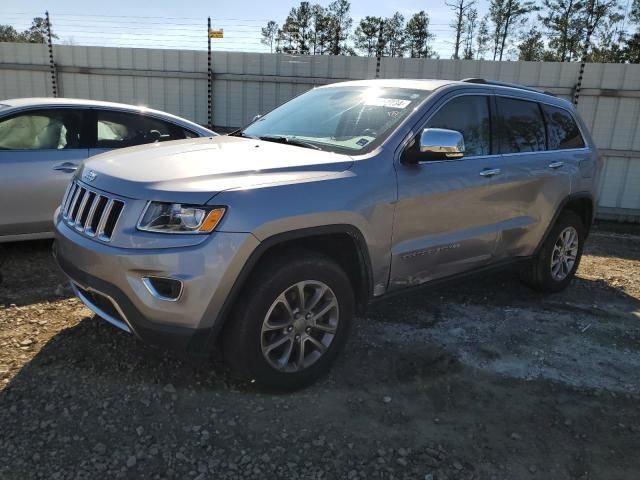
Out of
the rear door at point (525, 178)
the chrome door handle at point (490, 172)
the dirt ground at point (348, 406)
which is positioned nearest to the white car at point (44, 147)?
the dirt ground at point (348, 406)

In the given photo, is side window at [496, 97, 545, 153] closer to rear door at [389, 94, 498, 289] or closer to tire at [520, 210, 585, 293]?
rear door at [389, 94, 498, 289]

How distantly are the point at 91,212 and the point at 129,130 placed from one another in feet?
9.62

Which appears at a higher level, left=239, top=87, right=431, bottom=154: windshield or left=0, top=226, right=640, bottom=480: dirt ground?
left=239, top=87, right=431, bottom=154: windshield

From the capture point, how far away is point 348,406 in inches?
123

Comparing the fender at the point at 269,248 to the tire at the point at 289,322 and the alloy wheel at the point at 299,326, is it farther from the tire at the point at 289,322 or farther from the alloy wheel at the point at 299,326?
the alloy wheel at the point at 299,326

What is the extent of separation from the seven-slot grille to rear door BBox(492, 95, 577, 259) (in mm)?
2705

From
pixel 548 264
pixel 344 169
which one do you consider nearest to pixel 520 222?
pixel 548 264

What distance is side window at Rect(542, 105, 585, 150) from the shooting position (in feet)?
16.1

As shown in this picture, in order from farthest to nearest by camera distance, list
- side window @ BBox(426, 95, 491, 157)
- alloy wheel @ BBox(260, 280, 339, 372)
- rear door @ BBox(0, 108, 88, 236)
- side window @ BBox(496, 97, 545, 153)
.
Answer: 1. rear door @ BBox(0, 108, 88, 236)
2. side window @ BBox(496, 97, 545, 153)
3. side window @ BBox(426, 95, 491, 157)
4. alloy wheel @ BBox(260, 280, 339, 372)

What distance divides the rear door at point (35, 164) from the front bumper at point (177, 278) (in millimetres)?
2581

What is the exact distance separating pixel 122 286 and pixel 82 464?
0.84 metres

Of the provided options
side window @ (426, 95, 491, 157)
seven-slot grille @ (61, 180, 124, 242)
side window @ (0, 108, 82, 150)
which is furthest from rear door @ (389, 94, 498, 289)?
side window @ (0, 108, 82, 150)

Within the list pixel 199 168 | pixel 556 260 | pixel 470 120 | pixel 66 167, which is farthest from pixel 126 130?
pixel 556 260

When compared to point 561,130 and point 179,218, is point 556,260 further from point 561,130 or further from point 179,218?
point 179,218
